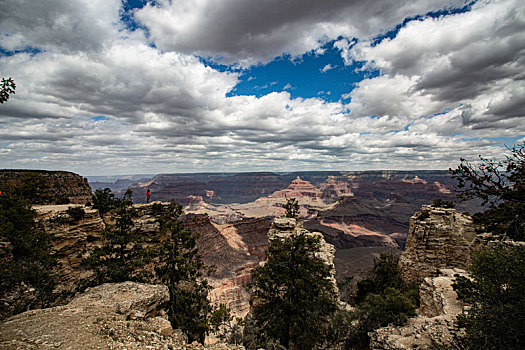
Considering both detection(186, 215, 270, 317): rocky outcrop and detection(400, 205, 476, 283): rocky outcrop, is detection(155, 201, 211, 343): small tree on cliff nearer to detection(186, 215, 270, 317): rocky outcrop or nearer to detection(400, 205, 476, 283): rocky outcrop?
detection(400, 205, 476, 283): rocky outcrop

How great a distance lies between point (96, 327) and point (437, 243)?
31337mm

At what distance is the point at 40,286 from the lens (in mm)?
12406

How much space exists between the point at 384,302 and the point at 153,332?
14954 millimetres

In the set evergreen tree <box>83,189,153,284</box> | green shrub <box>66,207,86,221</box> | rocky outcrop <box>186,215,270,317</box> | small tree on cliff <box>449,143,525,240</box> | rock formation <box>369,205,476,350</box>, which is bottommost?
rocky outcrop <box>186,215,270,317</box>

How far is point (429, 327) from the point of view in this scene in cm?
1148

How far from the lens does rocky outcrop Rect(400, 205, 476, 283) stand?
76.5 feet

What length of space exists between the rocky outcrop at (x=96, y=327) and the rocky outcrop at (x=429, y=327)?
932cm

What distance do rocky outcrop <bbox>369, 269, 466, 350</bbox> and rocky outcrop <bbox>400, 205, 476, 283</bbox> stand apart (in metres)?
8.54

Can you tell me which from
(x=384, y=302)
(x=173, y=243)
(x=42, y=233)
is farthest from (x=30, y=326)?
(x=384, y=302)

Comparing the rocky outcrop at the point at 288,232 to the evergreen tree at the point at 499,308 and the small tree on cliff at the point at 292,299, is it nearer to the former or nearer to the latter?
the small tree on cliff at the point at 292,299

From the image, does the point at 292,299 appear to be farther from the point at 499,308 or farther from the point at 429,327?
the point at 499,308

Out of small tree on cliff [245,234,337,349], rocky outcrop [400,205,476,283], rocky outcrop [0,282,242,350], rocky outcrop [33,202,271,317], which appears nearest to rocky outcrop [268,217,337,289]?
rocky outcrop [33,202,271,317]

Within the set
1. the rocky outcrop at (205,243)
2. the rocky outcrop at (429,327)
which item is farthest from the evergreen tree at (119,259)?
the rocky outcrop at (429,327)

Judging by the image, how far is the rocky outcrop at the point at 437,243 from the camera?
23312mm
